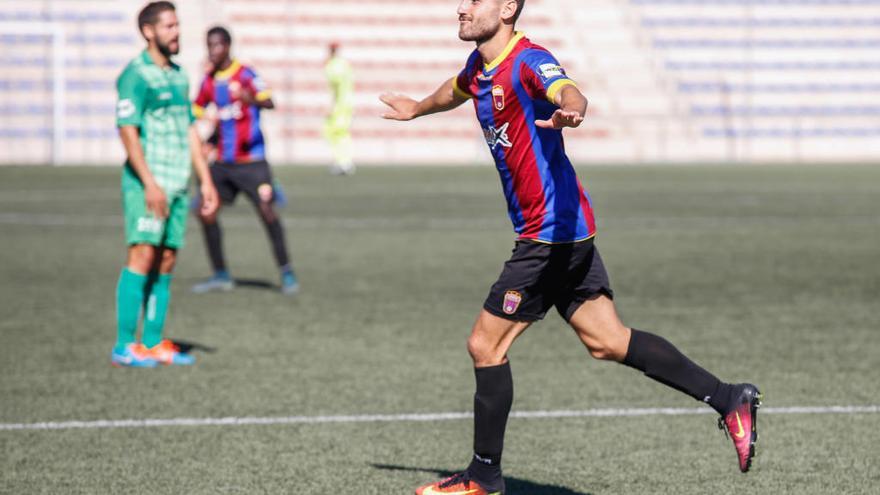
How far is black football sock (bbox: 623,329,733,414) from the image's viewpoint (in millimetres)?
4773

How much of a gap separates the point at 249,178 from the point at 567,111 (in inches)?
280

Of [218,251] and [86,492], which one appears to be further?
[218,251]

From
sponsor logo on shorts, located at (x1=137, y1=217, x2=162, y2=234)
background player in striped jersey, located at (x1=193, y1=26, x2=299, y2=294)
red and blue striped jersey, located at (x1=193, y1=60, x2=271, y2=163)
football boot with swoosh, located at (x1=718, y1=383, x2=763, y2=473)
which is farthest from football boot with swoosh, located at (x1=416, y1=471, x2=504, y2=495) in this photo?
red and blue striped jersey, located at (x1=193, y1=60, x2=271, y2=163)

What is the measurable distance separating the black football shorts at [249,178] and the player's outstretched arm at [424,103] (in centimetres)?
569

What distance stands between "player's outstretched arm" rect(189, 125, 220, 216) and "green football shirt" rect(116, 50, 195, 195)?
0.14 metres

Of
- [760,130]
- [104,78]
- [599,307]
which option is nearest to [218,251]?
[599,307]

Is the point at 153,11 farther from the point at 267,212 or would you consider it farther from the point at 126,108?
the point at 267,212

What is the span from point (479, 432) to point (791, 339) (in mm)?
4180

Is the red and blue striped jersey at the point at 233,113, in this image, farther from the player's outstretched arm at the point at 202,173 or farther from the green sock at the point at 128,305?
the green sock at the point at 128,305

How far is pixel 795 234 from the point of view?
49.2 ft

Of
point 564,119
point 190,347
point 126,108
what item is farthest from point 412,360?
point 564,119

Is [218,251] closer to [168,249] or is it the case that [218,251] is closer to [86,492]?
[168,249]

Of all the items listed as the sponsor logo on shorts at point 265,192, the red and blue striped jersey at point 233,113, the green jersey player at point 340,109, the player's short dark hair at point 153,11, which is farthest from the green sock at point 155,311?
the green jersey player at point 340,109

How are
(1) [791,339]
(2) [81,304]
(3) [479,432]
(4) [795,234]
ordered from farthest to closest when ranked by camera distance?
1. (4) [795,234]
2. (2) [81,304]
3. (1) [791,339]
4. (3) [479,432]
